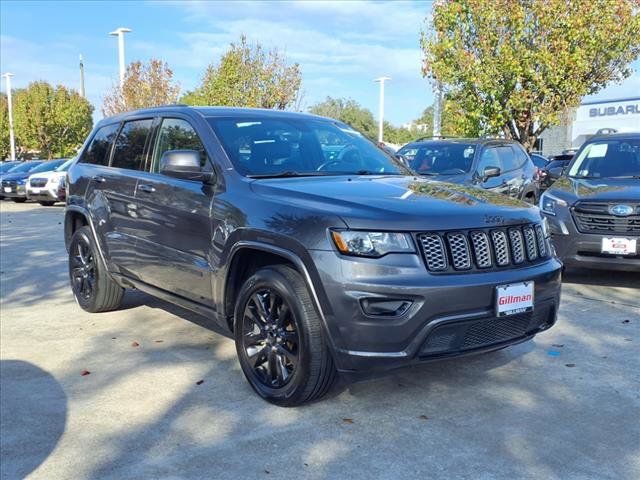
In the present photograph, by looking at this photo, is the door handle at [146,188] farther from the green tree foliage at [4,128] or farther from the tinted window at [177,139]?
the green tree foliage at [4,128]

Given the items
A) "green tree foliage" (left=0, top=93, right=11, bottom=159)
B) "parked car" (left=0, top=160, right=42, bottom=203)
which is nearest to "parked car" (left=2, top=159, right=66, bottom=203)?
"parked car" (left=0, top=160, right=42, bottom=203)

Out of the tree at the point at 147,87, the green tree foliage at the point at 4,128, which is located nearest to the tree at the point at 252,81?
the tree at the point at 147,87

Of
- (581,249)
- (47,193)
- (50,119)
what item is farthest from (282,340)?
(50,119)

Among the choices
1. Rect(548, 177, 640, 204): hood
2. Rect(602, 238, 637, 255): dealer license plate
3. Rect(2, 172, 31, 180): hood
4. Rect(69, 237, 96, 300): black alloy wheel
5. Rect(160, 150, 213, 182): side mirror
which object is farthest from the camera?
Rect(2, 172, 31, 180): hood

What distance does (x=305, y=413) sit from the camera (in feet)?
12.5

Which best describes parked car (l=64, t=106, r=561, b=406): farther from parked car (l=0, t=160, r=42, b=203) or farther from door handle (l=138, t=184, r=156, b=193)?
parked car (l=0, t=160, r=42, b=203)

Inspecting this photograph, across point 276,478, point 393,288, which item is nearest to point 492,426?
point 393,288

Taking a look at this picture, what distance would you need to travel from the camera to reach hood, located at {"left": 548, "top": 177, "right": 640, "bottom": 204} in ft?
22.5

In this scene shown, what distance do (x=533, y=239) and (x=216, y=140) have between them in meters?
2.14

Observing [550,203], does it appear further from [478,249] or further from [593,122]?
[593,122]

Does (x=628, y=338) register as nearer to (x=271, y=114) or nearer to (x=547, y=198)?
(x=547, y=198)

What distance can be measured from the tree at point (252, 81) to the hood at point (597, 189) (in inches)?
860

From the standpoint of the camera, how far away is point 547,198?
7.40 m

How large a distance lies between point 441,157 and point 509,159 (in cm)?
130
